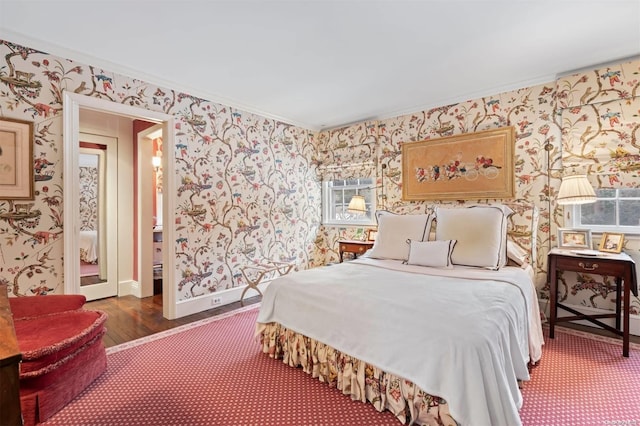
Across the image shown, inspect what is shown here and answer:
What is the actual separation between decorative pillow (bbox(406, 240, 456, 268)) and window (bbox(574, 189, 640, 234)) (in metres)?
1.32

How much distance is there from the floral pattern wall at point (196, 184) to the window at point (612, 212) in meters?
3.22

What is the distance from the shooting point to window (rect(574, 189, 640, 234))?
2.69 meters

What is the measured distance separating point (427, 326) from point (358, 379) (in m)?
0.56

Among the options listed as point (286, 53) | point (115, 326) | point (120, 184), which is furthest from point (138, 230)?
point (286, 53)

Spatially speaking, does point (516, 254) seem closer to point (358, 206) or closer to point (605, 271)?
point (605, 271)

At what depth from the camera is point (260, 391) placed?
6.27 feet

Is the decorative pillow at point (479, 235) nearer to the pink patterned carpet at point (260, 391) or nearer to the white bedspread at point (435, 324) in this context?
the white bedspread at point (435, 324)

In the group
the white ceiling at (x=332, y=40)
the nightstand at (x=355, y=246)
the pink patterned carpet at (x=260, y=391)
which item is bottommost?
the pink patterned carpet at (x=260, y=391)

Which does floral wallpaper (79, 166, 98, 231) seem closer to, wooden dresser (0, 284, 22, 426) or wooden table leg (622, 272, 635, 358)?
wooden dresser (0, 284, 22, 426)

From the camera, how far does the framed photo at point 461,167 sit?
322 cm

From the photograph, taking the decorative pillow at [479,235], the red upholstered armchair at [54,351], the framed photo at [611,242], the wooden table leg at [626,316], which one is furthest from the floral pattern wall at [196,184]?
the wooden table leg at [626,316]

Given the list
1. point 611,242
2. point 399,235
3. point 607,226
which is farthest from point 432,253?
point 607,226

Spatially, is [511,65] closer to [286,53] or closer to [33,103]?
[286,53]

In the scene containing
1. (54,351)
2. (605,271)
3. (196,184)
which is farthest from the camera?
(196,184)
